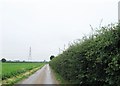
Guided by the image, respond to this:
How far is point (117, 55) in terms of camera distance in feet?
26.9

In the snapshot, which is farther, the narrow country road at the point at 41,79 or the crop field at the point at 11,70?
the crop field at the point at 11,70

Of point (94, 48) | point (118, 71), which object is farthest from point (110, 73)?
point (94, 48)

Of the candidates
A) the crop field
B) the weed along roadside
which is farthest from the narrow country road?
the crop field

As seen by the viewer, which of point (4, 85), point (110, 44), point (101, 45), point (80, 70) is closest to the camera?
point (110, 44)

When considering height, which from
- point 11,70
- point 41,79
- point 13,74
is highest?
point 11,70

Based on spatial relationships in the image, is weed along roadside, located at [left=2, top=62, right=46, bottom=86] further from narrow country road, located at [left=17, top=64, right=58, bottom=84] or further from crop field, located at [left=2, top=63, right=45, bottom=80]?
narrow country road, located at [left=17, top=64, right=58, bottom=84]

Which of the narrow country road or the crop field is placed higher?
the crop field

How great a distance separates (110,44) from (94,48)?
168 cm

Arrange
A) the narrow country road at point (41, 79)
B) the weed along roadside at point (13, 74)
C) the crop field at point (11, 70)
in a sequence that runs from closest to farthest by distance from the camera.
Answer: the weed along roadside at point (13, 74), the narrow country road at point (41, 79), the crop field at point (11, 70)

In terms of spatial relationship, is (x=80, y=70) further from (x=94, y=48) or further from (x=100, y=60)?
(x=100, y=60)

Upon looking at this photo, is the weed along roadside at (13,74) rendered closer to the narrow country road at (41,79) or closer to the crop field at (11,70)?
the crop field at (11,70)

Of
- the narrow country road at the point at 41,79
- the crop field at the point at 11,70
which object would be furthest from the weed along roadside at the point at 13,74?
the narrow country road at the point at 41,79

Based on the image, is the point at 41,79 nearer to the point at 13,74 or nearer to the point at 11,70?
the point at 13,74

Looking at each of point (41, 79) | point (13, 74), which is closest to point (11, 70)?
point (13, 74)
